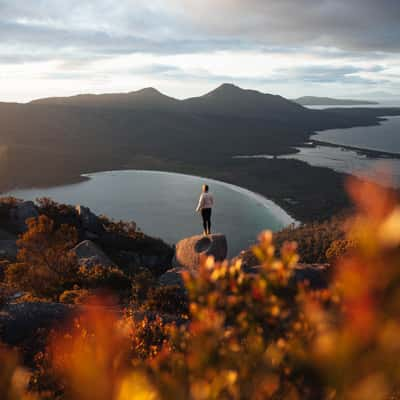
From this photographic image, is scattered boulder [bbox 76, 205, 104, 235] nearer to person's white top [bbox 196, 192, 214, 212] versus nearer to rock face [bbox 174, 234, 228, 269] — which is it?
rock face [bbox 174, 234, 228, 269]

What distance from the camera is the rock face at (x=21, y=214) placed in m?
38.6

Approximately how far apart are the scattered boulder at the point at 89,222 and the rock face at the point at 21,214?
409 centimetres

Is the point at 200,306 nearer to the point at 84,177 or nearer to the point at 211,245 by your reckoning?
the point at 211,245

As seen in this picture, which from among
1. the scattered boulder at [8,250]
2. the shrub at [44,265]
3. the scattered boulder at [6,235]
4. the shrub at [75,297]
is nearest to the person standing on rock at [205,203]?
the shrub at [75,297]

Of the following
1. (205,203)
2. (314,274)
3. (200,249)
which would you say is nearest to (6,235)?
(200,249)

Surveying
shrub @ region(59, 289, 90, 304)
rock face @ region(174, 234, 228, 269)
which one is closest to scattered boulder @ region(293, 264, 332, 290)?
rock face @ region(174, 234, 228, 269)

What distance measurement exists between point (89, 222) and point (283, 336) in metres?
37.5

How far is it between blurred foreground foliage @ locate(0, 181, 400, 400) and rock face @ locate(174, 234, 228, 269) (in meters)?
18.8

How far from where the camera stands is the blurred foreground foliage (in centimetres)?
206

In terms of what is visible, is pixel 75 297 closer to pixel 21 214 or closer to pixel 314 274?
pixel 314 274

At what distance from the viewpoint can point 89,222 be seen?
39.3 metres

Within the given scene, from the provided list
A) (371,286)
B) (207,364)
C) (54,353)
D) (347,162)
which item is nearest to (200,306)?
(207,364)

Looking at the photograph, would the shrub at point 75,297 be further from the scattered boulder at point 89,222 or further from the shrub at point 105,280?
the scattered boulder at point 89,222

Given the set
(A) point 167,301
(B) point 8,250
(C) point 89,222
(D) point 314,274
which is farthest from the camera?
(C) point 89,222
